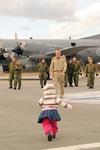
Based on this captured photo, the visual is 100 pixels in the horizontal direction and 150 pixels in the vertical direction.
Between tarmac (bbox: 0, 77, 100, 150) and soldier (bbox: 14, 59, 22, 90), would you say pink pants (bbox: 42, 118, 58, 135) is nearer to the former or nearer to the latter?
tarmac (bbox: 0, 77, 100, 150)

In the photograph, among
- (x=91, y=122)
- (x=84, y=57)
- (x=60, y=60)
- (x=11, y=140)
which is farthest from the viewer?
(x=84, y=57)

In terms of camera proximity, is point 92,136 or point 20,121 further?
point 20,121

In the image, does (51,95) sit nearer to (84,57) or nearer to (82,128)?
(82,128)

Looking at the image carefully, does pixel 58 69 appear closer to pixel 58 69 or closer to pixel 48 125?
pixel 58 69

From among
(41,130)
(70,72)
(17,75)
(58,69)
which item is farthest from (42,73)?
(41,130)

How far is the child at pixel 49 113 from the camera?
930 cm

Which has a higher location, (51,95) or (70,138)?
(51,95)

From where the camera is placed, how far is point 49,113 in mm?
9375

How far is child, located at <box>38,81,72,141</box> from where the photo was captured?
9.30 metres

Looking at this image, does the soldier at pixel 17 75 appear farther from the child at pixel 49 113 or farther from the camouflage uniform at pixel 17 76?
the child at pixel 49 113

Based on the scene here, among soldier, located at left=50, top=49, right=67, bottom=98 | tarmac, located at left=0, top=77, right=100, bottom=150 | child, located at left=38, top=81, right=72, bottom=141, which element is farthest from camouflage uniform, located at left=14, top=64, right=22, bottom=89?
child, located at left=38, top=81, right=72, bottom=141

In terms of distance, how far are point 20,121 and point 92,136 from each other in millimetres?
2899

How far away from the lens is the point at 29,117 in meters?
13.0

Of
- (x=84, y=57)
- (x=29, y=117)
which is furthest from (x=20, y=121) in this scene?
(x=84, y=57)
